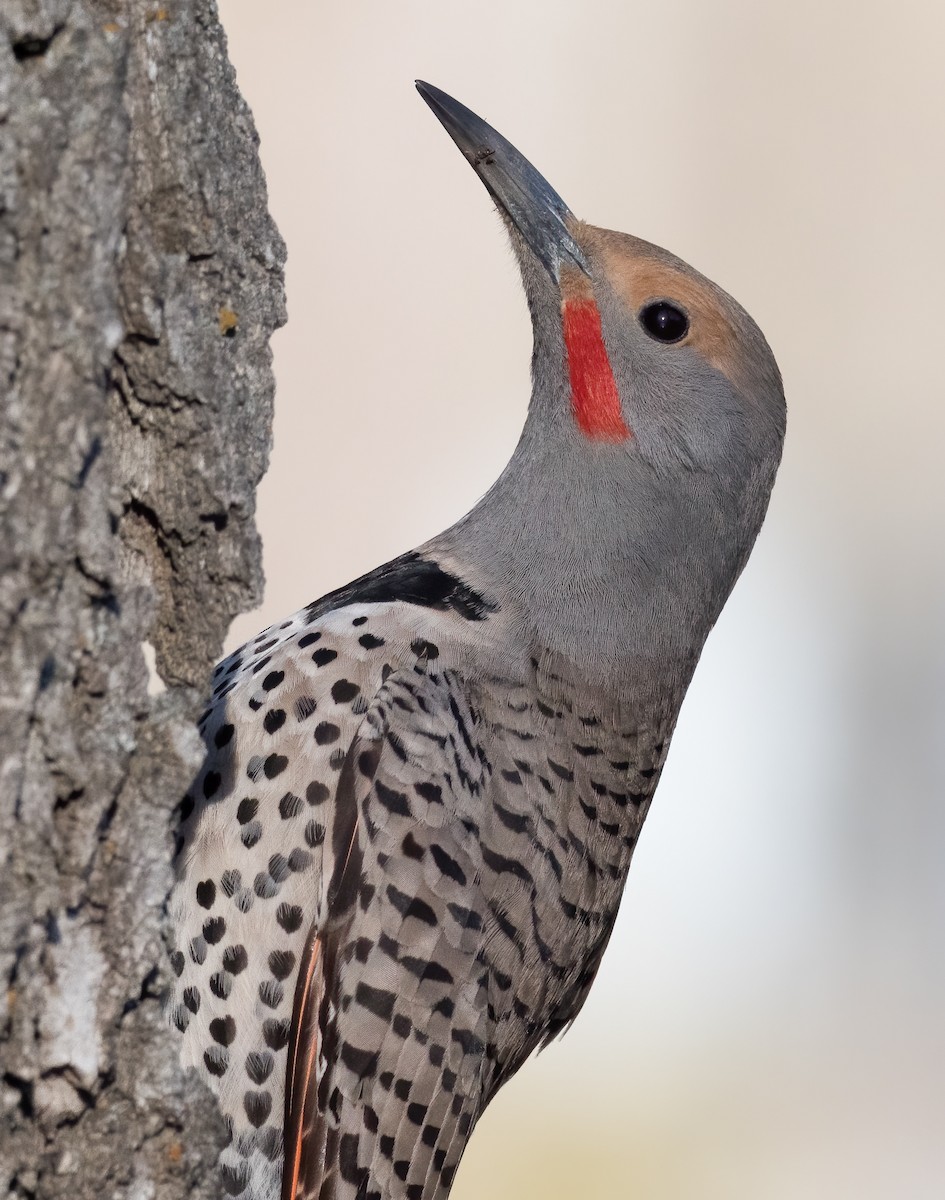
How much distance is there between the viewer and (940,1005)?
28.6 ft

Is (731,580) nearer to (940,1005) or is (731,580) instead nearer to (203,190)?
(203,190)

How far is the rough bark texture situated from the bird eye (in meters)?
1.32

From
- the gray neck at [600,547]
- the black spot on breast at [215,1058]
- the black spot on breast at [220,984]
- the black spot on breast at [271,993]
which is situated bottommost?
the black spot on breast at [215,1058]

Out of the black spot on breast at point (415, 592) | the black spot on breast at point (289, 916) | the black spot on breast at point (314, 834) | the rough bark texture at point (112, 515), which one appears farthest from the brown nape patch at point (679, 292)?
the black spot on breast at point (289, 916)

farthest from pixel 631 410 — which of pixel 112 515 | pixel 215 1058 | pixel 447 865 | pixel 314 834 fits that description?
pixel 112 515

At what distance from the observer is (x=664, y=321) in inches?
141

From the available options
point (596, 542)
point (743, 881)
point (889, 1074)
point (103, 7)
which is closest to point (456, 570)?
point (596, 542)

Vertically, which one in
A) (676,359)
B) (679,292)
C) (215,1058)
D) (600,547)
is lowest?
(215,1058)

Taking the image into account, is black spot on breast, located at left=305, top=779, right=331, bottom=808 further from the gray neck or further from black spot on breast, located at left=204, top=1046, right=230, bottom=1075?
the gray neck

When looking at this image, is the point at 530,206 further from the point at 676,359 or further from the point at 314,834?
the point at 314,834

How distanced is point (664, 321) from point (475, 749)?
1.14 m

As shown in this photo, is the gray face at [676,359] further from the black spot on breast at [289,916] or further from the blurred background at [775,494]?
the blurred background at [775,494]

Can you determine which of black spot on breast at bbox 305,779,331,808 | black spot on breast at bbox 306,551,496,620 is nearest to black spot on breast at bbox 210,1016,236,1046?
black spot on breast at bbox 305,779,331,808

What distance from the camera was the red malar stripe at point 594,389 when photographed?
11.6ft
